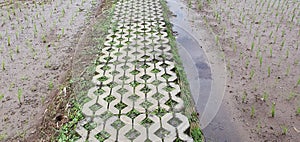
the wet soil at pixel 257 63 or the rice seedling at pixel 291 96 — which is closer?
the wet soil at pixel 257 63

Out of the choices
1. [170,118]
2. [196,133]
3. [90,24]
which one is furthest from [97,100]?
[90,24]

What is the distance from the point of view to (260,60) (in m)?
3.72

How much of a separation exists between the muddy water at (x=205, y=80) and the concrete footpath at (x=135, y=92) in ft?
0.98

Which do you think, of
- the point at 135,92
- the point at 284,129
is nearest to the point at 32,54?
the point at 135,92

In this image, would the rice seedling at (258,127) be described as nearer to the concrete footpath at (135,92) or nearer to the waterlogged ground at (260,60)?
the waterlogged ground at (260,60)

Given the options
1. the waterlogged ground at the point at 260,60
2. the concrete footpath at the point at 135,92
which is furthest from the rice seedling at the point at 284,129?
the concrete footpath at the point at 135,92

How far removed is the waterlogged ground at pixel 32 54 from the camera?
296 cm

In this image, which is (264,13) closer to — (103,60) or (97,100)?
(103,60)

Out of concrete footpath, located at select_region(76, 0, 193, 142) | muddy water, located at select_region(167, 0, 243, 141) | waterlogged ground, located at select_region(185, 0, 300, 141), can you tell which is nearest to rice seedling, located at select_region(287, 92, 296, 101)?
waterlogged ground, located at select_region(185, 0, 300, 141)

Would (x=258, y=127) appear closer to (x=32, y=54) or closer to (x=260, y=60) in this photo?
(x=260, y=60)

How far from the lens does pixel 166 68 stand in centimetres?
338

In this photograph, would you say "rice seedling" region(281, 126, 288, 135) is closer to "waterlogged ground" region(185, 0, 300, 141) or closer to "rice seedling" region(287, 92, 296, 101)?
"waterlogged ground" region(185, 0, 300, 141)

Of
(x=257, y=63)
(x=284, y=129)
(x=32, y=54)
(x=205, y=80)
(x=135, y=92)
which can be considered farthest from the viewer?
(x=32, y=54)

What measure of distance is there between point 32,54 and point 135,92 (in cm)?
193
